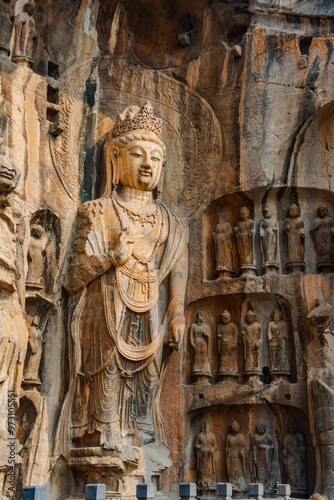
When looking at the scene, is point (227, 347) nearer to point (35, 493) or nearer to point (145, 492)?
point (145, 492)

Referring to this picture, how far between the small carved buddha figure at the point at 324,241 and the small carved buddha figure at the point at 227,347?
1.36 meters

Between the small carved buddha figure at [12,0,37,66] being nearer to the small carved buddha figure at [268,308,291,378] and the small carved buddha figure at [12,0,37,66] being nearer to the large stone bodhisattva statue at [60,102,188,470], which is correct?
the large stone bodhisattva statue at [60,102,188,470]

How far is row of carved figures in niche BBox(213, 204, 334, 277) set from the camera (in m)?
9.71

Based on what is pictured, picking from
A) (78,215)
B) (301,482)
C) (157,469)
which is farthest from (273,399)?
(78,215)

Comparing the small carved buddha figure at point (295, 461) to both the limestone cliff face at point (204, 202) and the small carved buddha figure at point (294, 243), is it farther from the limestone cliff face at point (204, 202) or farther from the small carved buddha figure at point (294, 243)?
the small carved buddha figure at point (294, 243)

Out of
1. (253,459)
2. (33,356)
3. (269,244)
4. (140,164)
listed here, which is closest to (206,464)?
(253,459)

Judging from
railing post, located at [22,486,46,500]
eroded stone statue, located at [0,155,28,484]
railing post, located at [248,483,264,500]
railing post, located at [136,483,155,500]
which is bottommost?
railing post, located at [22,486,46,500]

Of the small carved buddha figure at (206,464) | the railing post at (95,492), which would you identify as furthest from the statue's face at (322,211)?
the railing post at (95,492)

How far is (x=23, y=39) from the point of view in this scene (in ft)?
30.4

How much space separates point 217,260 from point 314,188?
5.14 ft

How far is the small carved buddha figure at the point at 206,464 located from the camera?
9.33 metres

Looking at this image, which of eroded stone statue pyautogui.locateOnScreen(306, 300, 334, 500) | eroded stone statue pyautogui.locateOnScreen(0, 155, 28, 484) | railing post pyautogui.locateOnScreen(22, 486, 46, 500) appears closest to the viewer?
railing post pyautogui.locateOnScreen(22, 486, 46, 500)

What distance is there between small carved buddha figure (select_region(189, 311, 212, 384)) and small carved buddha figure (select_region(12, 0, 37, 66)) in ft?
12.9

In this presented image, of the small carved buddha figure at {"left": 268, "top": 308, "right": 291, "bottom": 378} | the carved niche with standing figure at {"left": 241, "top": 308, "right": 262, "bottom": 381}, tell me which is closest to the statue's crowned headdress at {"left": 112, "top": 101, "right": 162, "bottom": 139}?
the carved niche with standing figure at {"left": 241, "top": 308, "right": 262, "bottom": 381}
